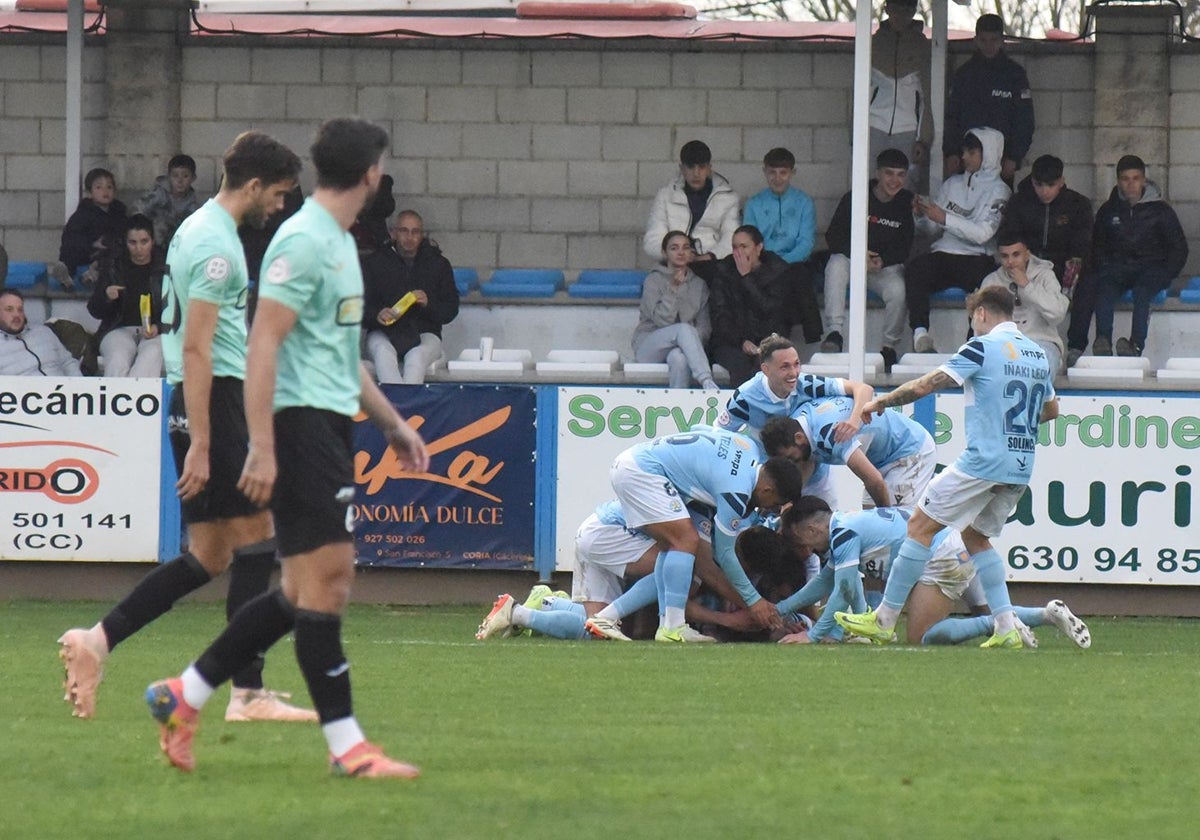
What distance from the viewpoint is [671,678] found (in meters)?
8.62

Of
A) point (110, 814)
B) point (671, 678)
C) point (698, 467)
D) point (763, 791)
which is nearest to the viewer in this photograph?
point (110, 814)

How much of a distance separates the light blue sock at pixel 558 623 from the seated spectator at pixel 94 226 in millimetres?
7530

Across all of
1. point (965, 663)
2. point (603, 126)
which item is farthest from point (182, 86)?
point (965, 663)

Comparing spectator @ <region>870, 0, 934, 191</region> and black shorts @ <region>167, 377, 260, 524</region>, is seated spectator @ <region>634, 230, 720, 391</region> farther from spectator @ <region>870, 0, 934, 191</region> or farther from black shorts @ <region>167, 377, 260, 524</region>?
black shorts @ <region>167, 377, 260, 524</region>

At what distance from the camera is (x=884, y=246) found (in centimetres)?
1719

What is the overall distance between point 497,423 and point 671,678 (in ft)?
21.5

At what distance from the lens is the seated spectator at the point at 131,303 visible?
638 inches

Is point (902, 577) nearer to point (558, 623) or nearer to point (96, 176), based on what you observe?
point (558, 623)

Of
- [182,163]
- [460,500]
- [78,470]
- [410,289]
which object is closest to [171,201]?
[182,163]

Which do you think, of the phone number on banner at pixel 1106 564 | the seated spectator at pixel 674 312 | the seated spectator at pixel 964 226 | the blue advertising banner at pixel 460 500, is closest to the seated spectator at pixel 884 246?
the seated spectator at pixel 964 226

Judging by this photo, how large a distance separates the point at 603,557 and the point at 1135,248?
22.5 ft

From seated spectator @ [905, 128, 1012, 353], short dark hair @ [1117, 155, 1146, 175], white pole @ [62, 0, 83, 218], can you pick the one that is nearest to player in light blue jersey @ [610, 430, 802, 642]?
seated spectator @ [905, 128, 1012, 353]

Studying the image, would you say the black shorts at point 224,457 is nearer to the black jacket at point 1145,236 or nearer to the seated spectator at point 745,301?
the seated spectator at point 745,301

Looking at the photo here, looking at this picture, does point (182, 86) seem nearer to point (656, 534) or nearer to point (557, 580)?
point (557, 580)
